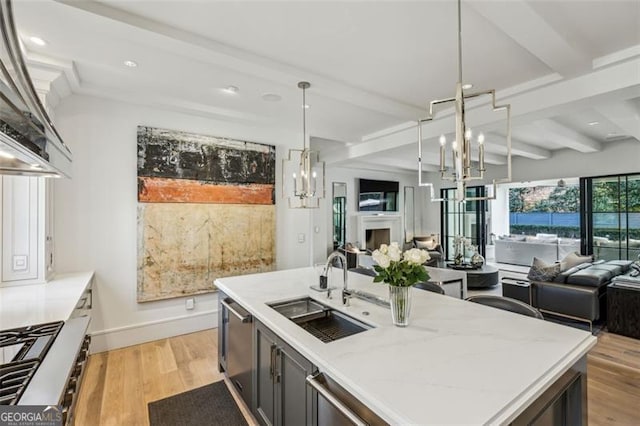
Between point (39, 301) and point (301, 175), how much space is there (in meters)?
2.29

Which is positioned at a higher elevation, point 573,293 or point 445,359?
point 445,359

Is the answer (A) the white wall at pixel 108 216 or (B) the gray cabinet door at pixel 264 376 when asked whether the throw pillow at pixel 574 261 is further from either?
(A) the white wall at pixel 108 216

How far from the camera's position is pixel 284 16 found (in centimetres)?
199

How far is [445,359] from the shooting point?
1276 millimetres

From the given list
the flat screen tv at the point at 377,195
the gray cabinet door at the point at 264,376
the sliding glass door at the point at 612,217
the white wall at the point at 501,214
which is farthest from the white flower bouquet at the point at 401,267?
the white wall at the point at 501,214

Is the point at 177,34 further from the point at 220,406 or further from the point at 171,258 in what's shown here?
the point at 220,406

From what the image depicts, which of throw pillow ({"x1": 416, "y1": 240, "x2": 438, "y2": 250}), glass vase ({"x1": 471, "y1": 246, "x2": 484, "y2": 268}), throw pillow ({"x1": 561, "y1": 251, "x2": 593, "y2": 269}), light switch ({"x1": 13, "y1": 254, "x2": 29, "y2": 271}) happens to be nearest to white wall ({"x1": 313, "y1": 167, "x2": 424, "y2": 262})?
throw pillow ({"x1": 416, "y1": 240, "x2": 438, "y2": 250})

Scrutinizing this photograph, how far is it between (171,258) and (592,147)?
756 centimetres

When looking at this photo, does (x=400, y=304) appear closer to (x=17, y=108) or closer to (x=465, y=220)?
(x=17, y=108)

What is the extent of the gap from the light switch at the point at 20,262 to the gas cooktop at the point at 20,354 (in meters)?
1.46

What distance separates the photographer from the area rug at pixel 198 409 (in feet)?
7.22

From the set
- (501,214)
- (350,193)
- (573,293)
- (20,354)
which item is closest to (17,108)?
(20,354)

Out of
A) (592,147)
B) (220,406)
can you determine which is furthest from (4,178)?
(592,147)

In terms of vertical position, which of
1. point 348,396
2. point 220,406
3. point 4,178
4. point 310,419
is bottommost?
point 220,406
